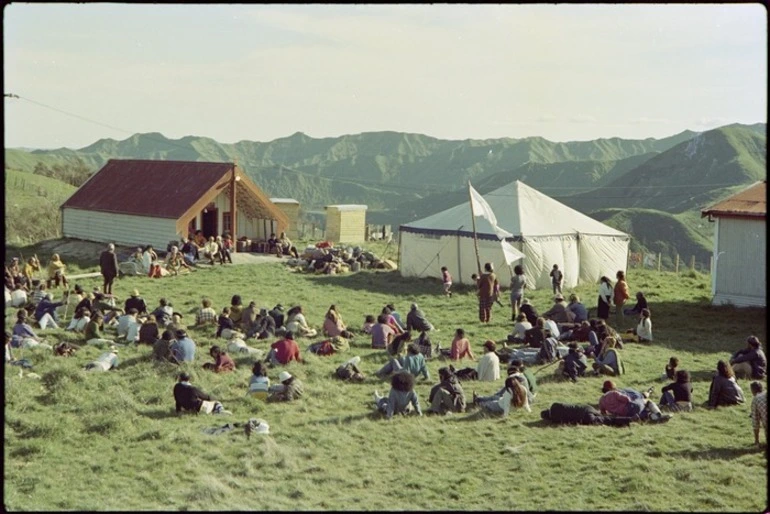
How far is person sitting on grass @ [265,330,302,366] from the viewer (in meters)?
15.8

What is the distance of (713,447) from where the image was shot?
37.2 ft

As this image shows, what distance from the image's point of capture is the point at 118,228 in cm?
3300

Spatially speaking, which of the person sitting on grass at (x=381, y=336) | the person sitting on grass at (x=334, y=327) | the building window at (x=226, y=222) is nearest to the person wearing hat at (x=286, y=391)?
the person sitting on grass at (x=381, y=336)

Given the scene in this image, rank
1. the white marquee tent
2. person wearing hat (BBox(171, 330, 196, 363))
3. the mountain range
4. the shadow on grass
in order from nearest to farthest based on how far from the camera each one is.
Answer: the shadow on grass → person wearing hat (BBox(171, 330, 196, 363)) → the white marquee tent → the mountain range

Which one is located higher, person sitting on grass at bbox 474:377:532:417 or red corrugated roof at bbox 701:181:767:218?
red corrugated roof at bbox 701:181:767:218

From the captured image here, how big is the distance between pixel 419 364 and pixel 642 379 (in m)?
4.02

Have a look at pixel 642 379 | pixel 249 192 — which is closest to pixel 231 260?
pixel 249 192

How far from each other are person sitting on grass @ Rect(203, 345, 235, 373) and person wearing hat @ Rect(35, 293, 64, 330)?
16.0 feet

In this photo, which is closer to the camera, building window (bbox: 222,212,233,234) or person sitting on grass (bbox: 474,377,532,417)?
person sitting on grass (bbox: 474,377,532,417)

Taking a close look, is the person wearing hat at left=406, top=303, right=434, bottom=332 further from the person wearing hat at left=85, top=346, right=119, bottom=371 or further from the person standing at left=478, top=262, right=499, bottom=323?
the person wearing hat at left=85, top=346, right=119, bottom=371

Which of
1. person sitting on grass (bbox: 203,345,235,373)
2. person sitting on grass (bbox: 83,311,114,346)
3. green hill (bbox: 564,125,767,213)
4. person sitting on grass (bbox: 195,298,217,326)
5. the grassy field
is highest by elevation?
green hill (bbox: 564,125,767,213)

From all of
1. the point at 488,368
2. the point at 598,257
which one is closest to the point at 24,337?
the point at 488,368

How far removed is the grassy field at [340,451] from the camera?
31.8 feet

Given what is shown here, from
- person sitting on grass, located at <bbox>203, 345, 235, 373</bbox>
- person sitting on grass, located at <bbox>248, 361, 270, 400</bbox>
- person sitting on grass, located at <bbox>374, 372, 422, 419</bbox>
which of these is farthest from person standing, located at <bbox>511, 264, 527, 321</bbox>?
person sitting on grass, located at <bbox>248, 361, 270, 400</bbox>
